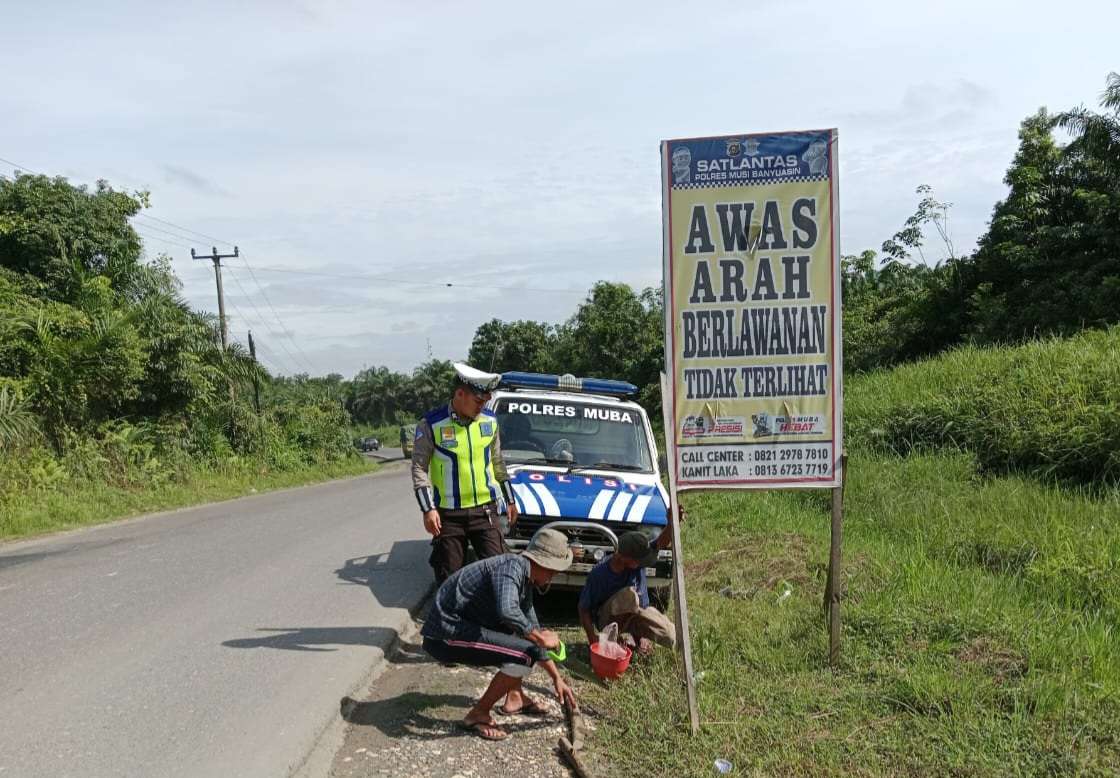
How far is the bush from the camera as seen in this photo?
918 centimetres

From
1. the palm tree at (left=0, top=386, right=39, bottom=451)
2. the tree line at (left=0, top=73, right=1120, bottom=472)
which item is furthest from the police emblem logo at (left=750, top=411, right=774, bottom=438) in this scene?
the palm tree at (left=0, top=386, right=39, bottom=451)

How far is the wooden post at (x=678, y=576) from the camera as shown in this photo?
4.62 m

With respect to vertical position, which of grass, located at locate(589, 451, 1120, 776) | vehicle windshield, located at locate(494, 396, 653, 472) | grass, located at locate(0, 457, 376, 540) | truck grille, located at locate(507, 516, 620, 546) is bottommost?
grass, located at locate(0, 457, 376, 540)

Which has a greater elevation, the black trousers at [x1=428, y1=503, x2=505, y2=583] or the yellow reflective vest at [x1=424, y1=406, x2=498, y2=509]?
the yellow reflective vest at [x1=424, y1=406, x2=498, y2=509]

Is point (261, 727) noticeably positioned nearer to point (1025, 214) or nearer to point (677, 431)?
point (677, 431)

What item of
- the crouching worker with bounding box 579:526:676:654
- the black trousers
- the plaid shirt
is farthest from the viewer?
the black trousers

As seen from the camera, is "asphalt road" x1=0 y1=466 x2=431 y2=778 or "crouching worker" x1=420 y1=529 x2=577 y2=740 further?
"crouching worker" x1=420 y1=529 x2=577 y2=740

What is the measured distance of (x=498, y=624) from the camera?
15.9ft

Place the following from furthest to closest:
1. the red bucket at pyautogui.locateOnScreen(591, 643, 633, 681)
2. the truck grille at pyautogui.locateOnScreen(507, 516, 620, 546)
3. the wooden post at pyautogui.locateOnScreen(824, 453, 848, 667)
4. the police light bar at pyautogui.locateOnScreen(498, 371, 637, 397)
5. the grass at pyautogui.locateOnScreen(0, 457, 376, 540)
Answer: the grass at pyautogui.locateOnScreen(0, 457, 376, 540), the police light bar at pyautogui.locateOnScreen(498, 371, 637, 397), the truck grille at pyautogui.locateOnScreen(507, 516, 620, 546), the wooden post at pyautogui.locateOnScreen(824, 453, 848, 667), the red bucket at pyautogui.locateOnScreen(591, 643, 633, 681)

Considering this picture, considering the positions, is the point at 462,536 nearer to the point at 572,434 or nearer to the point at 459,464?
the point at 459,464

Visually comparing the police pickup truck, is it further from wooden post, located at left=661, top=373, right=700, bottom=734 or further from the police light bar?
wooden post, located at left=661, top=373, right=700, bottom=734

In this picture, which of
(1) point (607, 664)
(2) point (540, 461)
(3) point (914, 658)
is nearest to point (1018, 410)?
(2) point (540, 461)

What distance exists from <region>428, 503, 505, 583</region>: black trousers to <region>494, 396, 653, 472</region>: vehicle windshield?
1.85 meters

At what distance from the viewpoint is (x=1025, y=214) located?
22766mm
